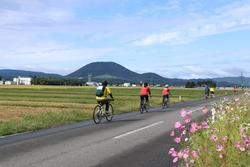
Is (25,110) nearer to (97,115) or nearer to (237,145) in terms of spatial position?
(97,115)

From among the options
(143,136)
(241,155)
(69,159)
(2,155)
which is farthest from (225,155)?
(143,136)

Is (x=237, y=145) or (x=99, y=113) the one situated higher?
(x=237, y=145)

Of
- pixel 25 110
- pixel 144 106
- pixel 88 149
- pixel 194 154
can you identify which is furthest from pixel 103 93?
pixel 194 154

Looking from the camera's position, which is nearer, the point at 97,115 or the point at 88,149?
the point at 88,149

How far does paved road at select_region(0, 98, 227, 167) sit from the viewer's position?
35.2 feet

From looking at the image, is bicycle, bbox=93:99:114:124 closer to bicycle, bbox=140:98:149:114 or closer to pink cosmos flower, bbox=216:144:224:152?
bicycle, bbox=140:98:149:114

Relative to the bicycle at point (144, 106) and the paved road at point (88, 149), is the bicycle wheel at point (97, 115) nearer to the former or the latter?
the paved road at point (88, 149)

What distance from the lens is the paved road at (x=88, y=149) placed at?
1073cm

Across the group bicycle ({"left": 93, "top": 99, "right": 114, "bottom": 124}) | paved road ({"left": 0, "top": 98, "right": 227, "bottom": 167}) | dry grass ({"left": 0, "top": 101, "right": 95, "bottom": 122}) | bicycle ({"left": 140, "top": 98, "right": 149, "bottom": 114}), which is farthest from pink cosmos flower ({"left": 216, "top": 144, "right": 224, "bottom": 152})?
bicycle ({"left": 140, "top": 98, "right": 149, "bottom": 114})

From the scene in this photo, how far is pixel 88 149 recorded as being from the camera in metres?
12.9

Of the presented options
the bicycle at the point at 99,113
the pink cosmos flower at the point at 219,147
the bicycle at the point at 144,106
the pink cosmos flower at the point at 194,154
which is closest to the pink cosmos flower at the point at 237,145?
the pink cosmos flower at the point at 219,147

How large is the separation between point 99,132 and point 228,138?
10.8m

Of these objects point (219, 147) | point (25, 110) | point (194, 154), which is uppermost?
point (219, 147)

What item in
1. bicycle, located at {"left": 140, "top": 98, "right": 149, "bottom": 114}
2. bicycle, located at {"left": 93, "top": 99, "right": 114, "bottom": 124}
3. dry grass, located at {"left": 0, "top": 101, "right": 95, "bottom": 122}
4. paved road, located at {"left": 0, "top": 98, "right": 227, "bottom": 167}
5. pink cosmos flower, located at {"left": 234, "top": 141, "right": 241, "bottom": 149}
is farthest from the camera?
bicycle, located at {"left": 140, "top": 98, "right": 149, "bottom": 114}
